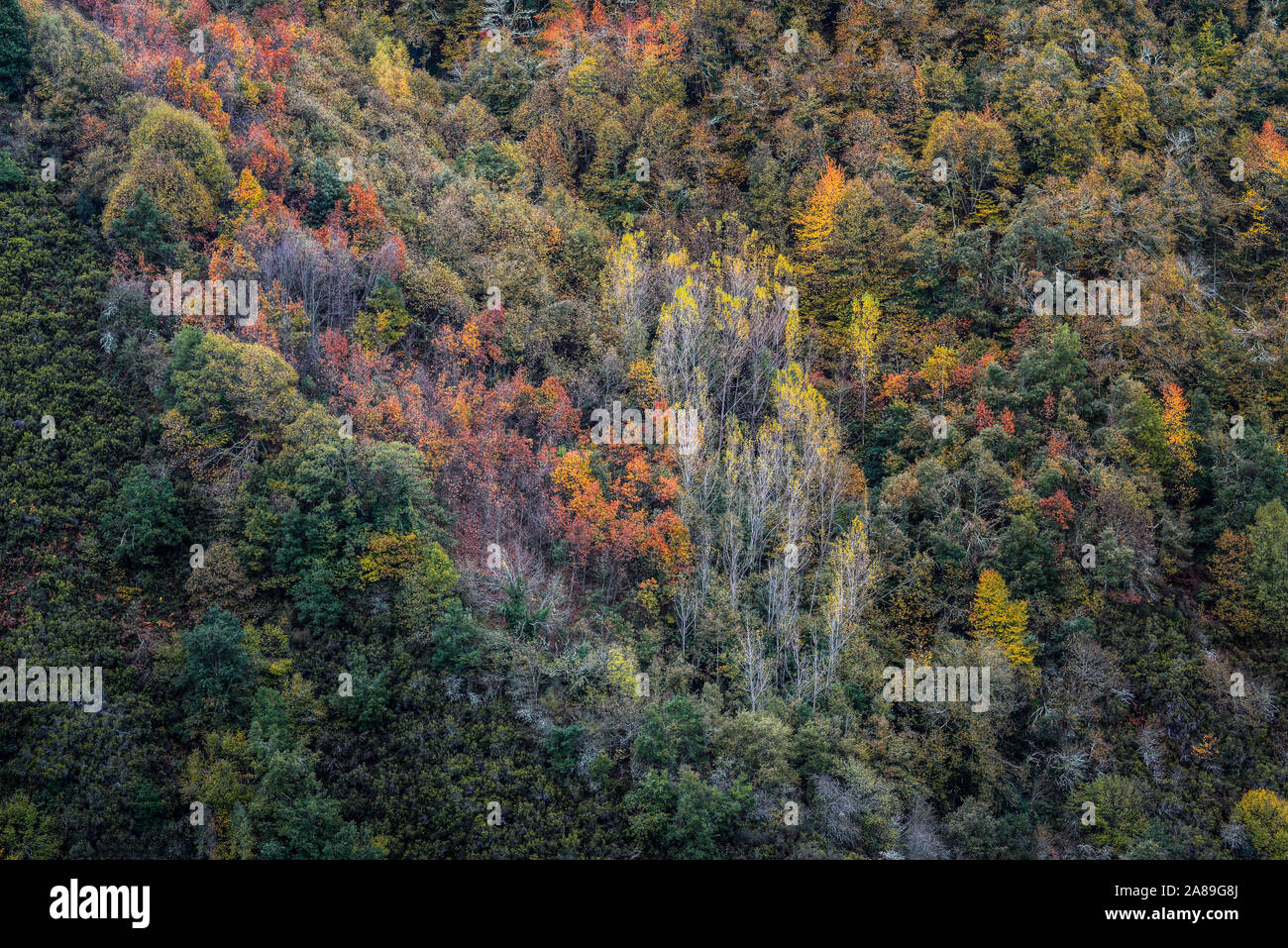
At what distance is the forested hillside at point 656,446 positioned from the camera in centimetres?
3678

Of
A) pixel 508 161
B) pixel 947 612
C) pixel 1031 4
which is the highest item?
pixel 1031 4

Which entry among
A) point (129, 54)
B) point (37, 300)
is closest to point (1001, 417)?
point (37, 300)

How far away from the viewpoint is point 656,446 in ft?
165

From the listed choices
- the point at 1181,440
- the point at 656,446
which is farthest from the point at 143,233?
the point at 1181,440

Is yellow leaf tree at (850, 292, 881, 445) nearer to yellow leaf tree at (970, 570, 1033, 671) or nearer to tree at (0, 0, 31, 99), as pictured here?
yellow leaf tree at (970, 570, 1033, 671)

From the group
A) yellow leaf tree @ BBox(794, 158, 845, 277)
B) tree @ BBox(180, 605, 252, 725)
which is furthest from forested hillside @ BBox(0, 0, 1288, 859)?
yellow leaf tree @ BBox(794, 158, 845, 277)

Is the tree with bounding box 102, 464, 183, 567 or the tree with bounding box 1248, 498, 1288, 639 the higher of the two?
the tree with bounding box 102, 464, 183, 567

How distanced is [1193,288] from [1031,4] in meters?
25.0

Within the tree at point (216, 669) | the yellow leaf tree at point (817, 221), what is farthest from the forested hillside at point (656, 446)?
the yellow leaf tree at point (817, 221)

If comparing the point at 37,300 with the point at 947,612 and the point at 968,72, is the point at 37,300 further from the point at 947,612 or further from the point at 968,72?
the point at 968,72

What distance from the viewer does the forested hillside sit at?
36781 millimetres

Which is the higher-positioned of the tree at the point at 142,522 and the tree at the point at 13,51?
the tree at the point at 13,51

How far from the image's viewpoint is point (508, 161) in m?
65.4

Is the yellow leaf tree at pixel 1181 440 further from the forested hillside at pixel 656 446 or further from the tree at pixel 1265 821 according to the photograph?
the tree at pixel 1265 821
